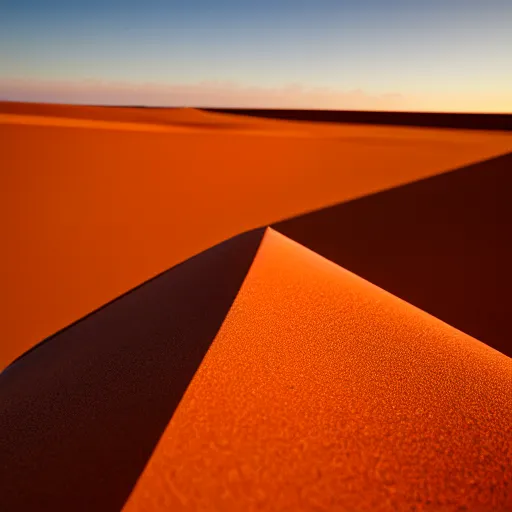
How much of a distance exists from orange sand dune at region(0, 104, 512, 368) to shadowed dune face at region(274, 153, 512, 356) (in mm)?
1067

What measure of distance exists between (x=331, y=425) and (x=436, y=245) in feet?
13.5

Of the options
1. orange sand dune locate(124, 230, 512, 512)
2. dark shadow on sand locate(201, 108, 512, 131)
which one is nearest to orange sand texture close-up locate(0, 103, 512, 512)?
orange sand dune locate(124, 230, 512, 512)

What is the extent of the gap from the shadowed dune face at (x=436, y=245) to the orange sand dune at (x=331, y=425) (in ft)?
7.34

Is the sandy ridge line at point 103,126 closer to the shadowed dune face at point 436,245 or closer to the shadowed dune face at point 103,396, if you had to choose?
the shadowed dune face at point 436,245

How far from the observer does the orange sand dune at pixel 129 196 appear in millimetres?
4188

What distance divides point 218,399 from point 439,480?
53cm

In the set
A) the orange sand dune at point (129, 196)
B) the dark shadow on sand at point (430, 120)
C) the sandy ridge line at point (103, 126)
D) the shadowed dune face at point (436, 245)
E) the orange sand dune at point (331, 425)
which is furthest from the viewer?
the dark shadow on sand at point (430, 120)

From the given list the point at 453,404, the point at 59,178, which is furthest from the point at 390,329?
the point at 59,178

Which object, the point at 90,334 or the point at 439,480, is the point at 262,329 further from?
the point at 90,334

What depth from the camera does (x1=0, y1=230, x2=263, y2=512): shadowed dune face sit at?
99 cm

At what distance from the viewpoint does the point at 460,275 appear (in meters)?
4.22

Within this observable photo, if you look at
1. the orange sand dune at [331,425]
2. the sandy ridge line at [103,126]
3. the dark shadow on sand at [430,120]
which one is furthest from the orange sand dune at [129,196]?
the dark shadow on sand at [430,120]

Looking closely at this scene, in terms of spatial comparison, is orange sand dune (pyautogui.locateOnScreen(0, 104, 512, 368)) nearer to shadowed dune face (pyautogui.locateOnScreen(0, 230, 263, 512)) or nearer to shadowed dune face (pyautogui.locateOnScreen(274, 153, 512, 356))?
shadowed dune face (pyautogui.locateOnScreen(274, 153, 512, 356))

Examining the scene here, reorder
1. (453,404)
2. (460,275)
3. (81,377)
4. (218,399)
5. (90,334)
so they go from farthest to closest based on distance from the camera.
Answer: (460,275)
(90,334)
(81,377)
(453,404)
(218,399)
